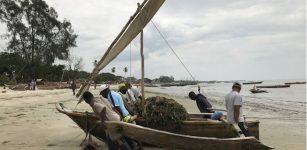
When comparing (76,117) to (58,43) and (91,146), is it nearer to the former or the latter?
(91,146)

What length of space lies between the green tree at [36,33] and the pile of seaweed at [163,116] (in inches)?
1950

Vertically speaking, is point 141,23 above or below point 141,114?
above

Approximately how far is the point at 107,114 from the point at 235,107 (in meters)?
2.60

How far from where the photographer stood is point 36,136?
1152 cm

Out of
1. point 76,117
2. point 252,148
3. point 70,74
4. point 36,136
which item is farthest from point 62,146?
point 70,74

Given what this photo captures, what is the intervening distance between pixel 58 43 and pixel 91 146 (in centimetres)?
5306

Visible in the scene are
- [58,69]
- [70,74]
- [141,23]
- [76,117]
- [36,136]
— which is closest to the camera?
[141,23]

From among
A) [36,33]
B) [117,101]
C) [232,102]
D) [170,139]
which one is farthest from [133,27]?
[36,33]

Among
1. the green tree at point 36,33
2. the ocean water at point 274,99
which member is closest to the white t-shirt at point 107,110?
the ocean water at point 274,99

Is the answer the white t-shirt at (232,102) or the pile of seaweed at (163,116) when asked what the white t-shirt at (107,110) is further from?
the white t-shirt at (232,102)

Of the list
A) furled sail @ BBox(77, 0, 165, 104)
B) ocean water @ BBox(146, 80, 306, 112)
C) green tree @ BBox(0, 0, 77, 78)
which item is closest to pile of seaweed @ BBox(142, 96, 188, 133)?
furled sail @ BBox(77, 0, 165, 104)

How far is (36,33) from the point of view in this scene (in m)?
58.2

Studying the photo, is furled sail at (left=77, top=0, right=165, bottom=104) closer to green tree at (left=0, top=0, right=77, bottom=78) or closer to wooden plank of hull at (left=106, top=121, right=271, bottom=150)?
wooden plank of hull at (left=106, top=121, right=271, bottom=150)

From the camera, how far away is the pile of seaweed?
29.8 ft
